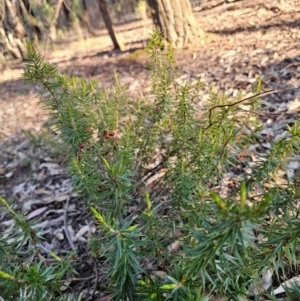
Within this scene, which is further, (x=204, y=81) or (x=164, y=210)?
(x=204, y=81)

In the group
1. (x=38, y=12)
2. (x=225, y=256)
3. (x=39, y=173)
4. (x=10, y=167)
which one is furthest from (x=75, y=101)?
(x=38, y=12)

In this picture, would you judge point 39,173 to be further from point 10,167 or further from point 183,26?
point 183,26

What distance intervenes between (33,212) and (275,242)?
7.70ft

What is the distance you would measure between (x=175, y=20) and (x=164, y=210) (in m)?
3.20

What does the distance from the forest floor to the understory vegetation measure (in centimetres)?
50

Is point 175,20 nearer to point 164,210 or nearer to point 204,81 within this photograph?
point 204,81

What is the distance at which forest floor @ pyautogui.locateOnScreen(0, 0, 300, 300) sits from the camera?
9.36 ft

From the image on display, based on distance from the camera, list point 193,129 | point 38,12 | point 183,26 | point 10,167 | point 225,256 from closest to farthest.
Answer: point 225,256, point 193,129, point 10,167, point 183,26, point 38,12

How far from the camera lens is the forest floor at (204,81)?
9.36 feet

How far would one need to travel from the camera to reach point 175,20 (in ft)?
15.3

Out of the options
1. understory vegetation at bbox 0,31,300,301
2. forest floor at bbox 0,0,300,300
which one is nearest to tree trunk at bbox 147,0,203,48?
forest floor at bbox 0,0,300,300

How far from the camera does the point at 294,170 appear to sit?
227 cm

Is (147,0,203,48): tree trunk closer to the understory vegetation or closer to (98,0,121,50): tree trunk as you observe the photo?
(98,0,121,50): tree trunk

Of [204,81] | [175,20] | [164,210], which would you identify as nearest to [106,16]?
[175,20]
